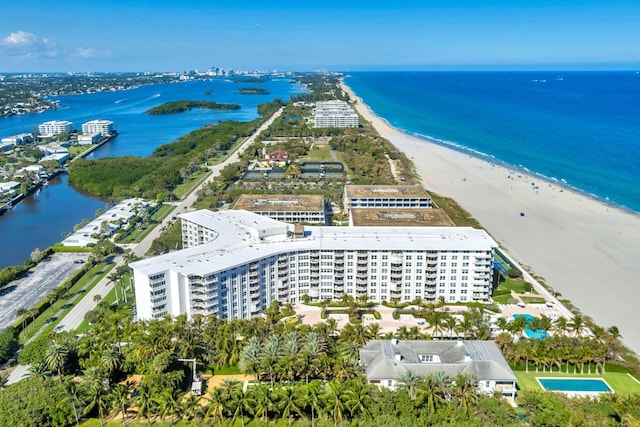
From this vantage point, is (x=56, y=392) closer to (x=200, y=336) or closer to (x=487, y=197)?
(x=200, y=336)

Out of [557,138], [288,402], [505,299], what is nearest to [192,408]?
[288,402]

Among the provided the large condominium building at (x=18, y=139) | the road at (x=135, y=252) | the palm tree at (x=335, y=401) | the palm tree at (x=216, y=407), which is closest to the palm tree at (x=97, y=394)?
the palm tree at (x=216, y=407)

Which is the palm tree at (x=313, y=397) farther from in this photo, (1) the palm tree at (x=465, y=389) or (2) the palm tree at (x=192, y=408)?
(1) the palm tree at (x=465, y=389)

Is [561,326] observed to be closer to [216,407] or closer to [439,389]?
[439,389]

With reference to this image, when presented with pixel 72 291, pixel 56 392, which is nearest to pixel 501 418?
pixel 56 392

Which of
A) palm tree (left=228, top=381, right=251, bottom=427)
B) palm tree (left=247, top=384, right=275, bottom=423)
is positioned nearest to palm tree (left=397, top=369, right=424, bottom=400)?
palm tree (left=247, top=384, right=275, bottom=423)

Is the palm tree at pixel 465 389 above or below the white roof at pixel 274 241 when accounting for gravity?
below
